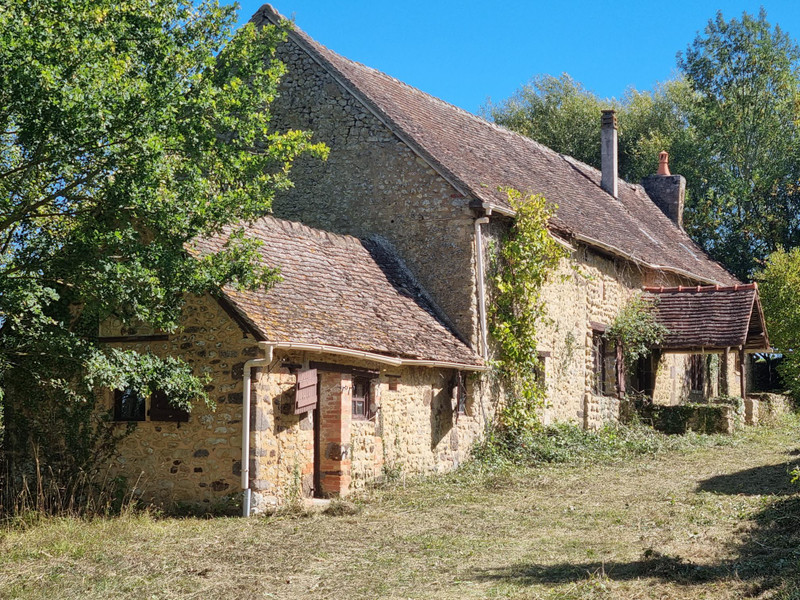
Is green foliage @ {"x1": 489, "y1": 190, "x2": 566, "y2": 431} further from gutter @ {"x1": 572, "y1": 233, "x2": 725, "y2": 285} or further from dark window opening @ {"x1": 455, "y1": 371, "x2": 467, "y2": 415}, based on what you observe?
gutter @ {"x1": 572, "y1": 233, "x2": 725, "y2": 285}

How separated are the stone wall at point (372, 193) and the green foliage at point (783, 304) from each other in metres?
14.2

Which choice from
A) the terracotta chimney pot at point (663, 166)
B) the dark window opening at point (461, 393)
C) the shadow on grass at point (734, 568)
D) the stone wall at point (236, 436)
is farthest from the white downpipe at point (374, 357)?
the terracotta chimney pot at point (663, 166)

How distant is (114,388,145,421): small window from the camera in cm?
1459

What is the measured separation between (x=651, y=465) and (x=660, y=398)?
7223 mm

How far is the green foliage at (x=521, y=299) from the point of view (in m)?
18.9

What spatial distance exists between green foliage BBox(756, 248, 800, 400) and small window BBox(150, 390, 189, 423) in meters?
20.1

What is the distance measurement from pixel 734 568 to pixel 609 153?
21.3m

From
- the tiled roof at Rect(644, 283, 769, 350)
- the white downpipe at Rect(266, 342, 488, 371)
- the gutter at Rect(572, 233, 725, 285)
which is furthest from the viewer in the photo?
the tiled roof at Rect(644, 283, 769, 350)

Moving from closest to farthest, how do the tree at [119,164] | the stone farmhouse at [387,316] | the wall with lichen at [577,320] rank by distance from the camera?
the tree at [119,164], the stone farmhouse at [387,316], the wall with lichen at [577,320]

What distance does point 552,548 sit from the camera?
431 inches

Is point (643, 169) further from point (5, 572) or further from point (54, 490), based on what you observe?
point (5, 572)

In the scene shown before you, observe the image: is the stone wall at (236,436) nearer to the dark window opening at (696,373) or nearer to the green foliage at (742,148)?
the dark window opening at (696,373)

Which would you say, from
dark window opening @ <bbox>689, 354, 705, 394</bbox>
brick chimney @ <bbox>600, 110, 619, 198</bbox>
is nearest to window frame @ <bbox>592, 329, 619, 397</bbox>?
dark window opening @ <bbox>689, 354, 705, 394</bbox>

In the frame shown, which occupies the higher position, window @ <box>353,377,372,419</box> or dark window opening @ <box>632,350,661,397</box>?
dark window opening @ <box>632,350,661,397</box>
